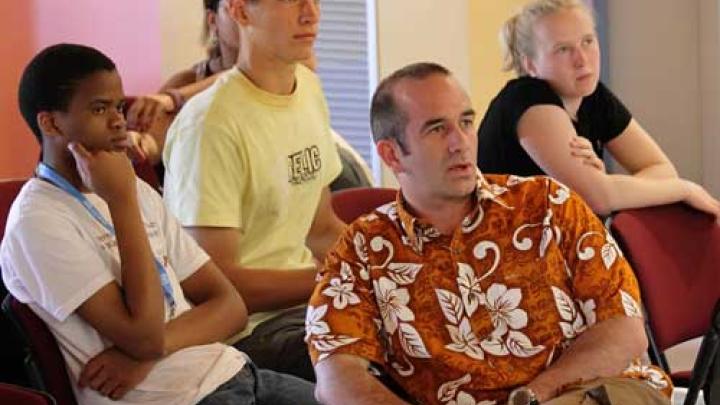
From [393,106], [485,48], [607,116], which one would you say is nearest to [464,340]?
[393,106]

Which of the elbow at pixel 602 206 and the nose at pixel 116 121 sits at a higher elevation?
the nose at pixel 116 121

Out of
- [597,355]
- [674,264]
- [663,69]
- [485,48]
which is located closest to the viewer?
[597,355]

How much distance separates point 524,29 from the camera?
10.2 ft

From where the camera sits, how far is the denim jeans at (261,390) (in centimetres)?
219

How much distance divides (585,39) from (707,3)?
1858mm

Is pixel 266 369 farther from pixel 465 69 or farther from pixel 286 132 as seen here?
pixel 465 69

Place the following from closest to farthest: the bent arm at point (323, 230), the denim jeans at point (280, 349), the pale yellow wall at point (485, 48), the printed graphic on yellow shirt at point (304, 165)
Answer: the denim jeans at point (280, 349), the printed graphic on yellow shirt at point (304, 165), the bent arm at point (323, 230), the pale yellow wall at point (485, 48)

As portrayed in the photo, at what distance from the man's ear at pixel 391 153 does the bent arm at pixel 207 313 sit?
0.40 metres

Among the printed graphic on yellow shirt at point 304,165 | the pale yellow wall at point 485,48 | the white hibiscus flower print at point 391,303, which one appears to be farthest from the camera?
the pale yellow wall at point 485,48

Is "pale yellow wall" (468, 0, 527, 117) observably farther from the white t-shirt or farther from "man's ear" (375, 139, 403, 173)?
the white t-shirt

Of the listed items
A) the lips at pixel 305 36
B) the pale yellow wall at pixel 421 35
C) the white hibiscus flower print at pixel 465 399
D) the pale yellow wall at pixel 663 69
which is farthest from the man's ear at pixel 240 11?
the pale yellow wall at pixel 663 69

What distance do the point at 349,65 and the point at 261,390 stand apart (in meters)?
2.30

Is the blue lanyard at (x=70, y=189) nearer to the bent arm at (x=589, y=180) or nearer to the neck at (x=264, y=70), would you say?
the neck at (x=264, y=70)

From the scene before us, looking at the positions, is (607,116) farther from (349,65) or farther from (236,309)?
(349,65)
